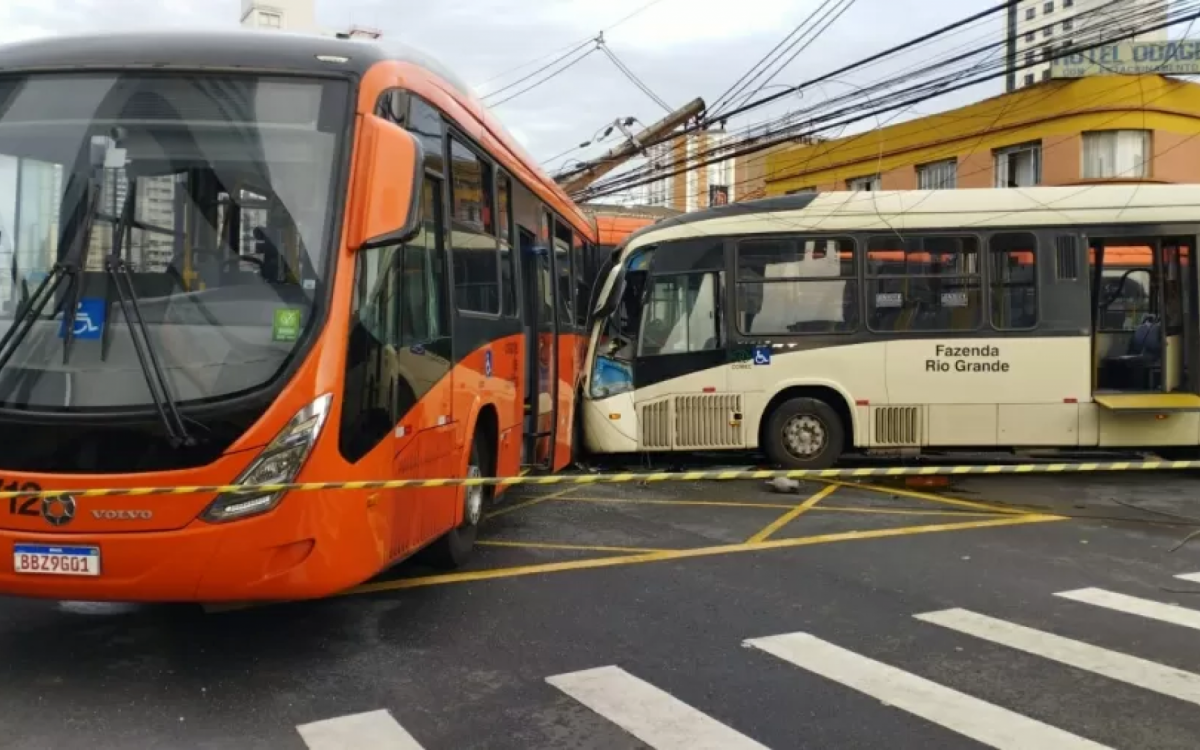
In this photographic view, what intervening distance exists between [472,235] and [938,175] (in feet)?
78.8

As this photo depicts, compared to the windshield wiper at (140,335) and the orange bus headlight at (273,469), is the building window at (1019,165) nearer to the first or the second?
the orange bus headlight at (273,469)

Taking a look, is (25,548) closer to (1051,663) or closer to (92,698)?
(92,698)

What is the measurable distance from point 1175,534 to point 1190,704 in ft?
14.2

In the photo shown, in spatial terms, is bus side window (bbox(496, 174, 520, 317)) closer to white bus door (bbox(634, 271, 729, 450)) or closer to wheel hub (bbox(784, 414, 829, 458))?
white bus door (bbox(634, 271, 729, 450))

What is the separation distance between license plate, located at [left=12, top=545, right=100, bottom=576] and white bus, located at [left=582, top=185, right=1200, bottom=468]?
7.27 metres

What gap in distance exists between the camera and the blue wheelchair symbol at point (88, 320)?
14.2ft

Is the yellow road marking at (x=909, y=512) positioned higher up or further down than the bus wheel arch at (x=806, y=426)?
further down

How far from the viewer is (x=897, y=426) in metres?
10.8

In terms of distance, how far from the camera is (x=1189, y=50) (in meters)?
25.0

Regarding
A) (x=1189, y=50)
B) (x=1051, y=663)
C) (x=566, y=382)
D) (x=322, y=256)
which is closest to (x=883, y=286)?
(x=566, y=382)

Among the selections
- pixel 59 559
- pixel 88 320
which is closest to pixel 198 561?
pixel 59 559

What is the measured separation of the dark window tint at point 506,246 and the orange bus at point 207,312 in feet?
6.77

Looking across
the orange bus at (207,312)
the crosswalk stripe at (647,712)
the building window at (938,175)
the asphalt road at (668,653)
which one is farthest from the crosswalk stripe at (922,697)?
the building window at (938,175)

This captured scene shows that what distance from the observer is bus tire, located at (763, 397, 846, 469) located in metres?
10.9
